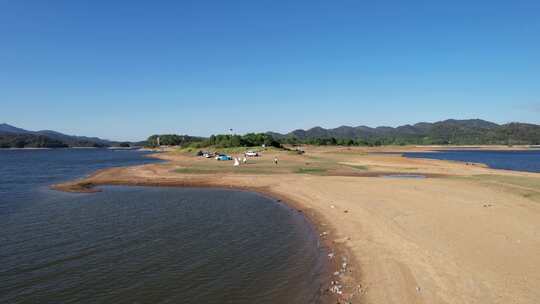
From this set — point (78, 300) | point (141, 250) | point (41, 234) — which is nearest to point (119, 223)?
point (41, 234)

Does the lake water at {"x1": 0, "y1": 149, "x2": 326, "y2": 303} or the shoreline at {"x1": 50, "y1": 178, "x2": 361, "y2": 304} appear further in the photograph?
the lake water at {"x1": 0, "y1": 149, "x2": 326, "y2": 303}

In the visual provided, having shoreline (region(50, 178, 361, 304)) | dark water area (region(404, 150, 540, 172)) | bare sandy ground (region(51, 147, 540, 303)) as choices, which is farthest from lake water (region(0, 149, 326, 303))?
dark water area (region(404, 150, 540, 172))

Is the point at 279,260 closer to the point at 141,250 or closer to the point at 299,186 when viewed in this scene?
the point at 141,250

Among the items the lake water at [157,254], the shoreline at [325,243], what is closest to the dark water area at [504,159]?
the shoreline at [325,243]

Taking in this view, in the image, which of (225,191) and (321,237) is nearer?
(321,237)

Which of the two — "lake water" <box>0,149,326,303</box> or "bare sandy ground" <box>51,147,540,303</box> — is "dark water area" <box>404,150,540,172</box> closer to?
"bare sandy ground" <box>51,147,540,303</box>

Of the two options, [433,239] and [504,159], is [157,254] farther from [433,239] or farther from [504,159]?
[504,159]

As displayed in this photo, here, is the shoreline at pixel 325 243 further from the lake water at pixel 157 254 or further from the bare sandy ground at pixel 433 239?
the lake water at pixel 157 254

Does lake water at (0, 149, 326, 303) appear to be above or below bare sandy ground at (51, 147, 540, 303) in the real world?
below

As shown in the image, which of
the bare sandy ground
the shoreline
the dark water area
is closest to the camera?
the bare sandy ground
